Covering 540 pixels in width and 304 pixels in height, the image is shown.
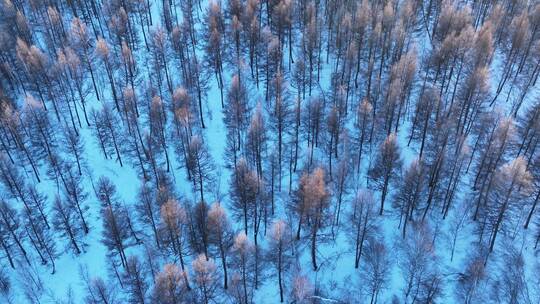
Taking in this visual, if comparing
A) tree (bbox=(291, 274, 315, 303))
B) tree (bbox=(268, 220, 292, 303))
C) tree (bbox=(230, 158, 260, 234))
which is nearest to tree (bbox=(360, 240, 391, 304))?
tree (bbox=(291, 274, 315, 303))

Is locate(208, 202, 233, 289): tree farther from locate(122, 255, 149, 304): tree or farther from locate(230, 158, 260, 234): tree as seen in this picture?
locate(122, 255, 149, 304): tree

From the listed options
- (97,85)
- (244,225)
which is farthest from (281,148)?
(97,85)

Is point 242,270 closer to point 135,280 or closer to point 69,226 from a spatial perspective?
point 135,280

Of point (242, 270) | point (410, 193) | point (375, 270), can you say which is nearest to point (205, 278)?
point (242, 270)

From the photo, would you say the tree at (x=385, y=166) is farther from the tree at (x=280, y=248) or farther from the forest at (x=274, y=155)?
the tree at (x=280, y=248)

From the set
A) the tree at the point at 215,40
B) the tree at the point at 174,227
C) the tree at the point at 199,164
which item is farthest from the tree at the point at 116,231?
the tree at the point at 215,40

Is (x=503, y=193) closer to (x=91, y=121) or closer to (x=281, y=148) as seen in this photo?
(x=281, y=148)
